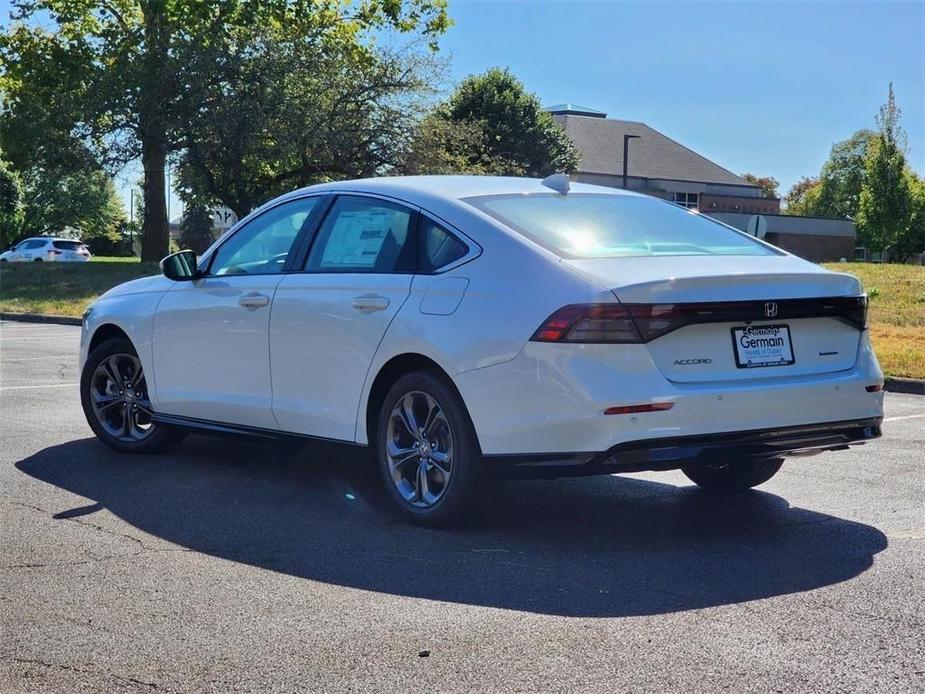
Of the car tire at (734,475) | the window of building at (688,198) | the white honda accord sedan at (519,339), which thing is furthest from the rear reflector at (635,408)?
the window of building at (688,198)

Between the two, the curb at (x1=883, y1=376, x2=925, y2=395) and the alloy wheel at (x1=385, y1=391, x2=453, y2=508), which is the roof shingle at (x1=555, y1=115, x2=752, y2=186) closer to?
the curb at (x1=883, y1=376, x2=925, y2=395)

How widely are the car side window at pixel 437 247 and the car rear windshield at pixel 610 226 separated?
0.72 feet

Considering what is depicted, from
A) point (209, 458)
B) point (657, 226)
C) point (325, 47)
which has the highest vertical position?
point (325, 47)

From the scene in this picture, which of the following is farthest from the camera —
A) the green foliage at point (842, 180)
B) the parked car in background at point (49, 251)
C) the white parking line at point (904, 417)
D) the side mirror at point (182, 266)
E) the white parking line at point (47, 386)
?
the green foliage at point (842, 180)

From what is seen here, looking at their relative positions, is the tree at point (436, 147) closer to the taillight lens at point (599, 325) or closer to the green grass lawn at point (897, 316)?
the green grass lawn at point (897, 316)

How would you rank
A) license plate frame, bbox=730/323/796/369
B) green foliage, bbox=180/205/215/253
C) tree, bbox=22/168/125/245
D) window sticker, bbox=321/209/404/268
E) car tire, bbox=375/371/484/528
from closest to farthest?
1. license plate frame, bbox=730/323/796/369
2. car tire, bbox=375/371/484/528
3. window sticker, bbox=321/209/404/268
4. green foliage, bbox=180/205/215/253
5. tree, bbox=22/168/125/245

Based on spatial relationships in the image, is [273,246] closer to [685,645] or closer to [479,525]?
[479,525]

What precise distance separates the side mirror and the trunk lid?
280 cm

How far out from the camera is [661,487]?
6.96 m

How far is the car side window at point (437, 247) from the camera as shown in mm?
5836

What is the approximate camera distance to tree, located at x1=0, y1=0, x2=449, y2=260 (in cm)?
3519

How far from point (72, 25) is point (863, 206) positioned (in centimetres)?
4781

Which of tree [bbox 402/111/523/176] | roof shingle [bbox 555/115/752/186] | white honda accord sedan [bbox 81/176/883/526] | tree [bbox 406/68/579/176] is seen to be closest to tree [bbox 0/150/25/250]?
tree [bbox 406/68/579/176]

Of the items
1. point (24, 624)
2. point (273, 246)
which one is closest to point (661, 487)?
point (273, 246)
